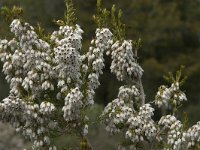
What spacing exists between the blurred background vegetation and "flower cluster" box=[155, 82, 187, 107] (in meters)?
33.3

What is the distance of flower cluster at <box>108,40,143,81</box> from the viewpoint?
1322cm

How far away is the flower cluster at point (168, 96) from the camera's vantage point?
13.4 meters

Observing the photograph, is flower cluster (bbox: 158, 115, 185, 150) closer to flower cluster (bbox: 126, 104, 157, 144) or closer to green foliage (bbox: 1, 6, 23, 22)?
flower cluster (bbox: 126, 104, 157, 144)

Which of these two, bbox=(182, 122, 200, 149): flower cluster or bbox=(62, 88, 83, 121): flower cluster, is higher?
bbox=(62, 88, 83, 121): flower cluster

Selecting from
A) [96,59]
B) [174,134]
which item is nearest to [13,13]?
[96,59]

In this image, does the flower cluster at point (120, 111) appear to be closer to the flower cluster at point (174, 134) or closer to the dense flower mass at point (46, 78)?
the dense flower mass at point (46, 78)

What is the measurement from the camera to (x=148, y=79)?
48.9 meters

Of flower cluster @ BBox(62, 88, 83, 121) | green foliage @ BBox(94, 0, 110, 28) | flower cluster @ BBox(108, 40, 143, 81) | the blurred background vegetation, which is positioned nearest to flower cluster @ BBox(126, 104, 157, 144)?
flower cluster @ BBox(108, 40, 143, 81)

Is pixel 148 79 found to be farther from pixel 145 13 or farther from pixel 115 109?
pixel 115 109

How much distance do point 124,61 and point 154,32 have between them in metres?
36.4

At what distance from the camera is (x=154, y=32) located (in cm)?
4934

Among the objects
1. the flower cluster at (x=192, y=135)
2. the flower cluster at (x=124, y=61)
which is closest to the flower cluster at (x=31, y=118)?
the flower cluster at (x=124, y=61)

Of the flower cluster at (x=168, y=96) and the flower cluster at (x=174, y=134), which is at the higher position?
the flower cluster at (x=168, y=96)

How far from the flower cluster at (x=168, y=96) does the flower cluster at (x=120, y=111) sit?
1.65ft
